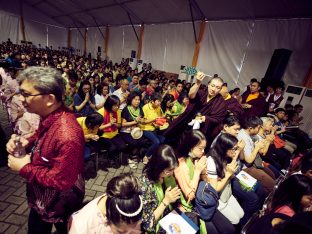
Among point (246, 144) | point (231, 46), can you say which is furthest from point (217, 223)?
point (231, 46)

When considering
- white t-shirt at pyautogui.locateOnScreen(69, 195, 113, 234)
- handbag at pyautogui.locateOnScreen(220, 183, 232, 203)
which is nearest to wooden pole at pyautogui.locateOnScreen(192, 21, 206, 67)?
handbag at pyautogui.locateOnScreen(220, 183, 232, 203)

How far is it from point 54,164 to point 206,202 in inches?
65.2

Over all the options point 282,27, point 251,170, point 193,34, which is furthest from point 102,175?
point 193,34

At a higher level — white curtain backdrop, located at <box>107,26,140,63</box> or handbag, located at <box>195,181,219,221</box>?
white curtain backdrop, located at <box>107,26,140,63</box>

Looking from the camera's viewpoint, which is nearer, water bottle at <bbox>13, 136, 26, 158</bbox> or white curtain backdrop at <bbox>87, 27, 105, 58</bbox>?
water bottle at <bbox>13, 136, 26, 158</bbox>

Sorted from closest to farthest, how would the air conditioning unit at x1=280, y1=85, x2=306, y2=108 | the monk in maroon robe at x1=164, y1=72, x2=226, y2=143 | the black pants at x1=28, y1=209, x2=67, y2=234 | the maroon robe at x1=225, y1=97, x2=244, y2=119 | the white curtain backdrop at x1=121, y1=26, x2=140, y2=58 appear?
the black pants at x1=28, y1=209, x2=67, y2=234 < the monk in maroon robe at x1=164, y1=72, x2=226, y2=143 < the maroon robe at x1=225, y1=97, x2=244, y2=119 < the air conditioning unit at x1=280, y1=85, x2=306, y2=108 < the white curtain backdrop at x1=121, y1=26, x2=140, y2=58

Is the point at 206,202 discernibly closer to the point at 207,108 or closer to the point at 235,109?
the point at 207,108

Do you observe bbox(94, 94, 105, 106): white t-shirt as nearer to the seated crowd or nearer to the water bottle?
the seated crowd

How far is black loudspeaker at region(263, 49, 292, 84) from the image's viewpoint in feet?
22.4

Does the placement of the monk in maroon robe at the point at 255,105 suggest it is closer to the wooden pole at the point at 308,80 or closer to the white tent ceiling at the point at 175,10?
the wooden pole at the point at 308,80

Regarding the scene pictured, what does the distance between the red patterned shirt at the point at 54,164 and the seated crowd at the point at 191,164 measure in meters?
0.18

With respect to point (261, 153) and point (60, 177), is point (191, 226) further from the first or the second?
point (261, 153)

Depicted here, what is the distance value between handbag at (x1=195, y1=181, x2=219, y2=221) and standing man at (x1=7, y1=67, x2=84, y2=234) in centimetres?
143

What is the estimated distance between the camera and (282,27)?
7.48 metres
